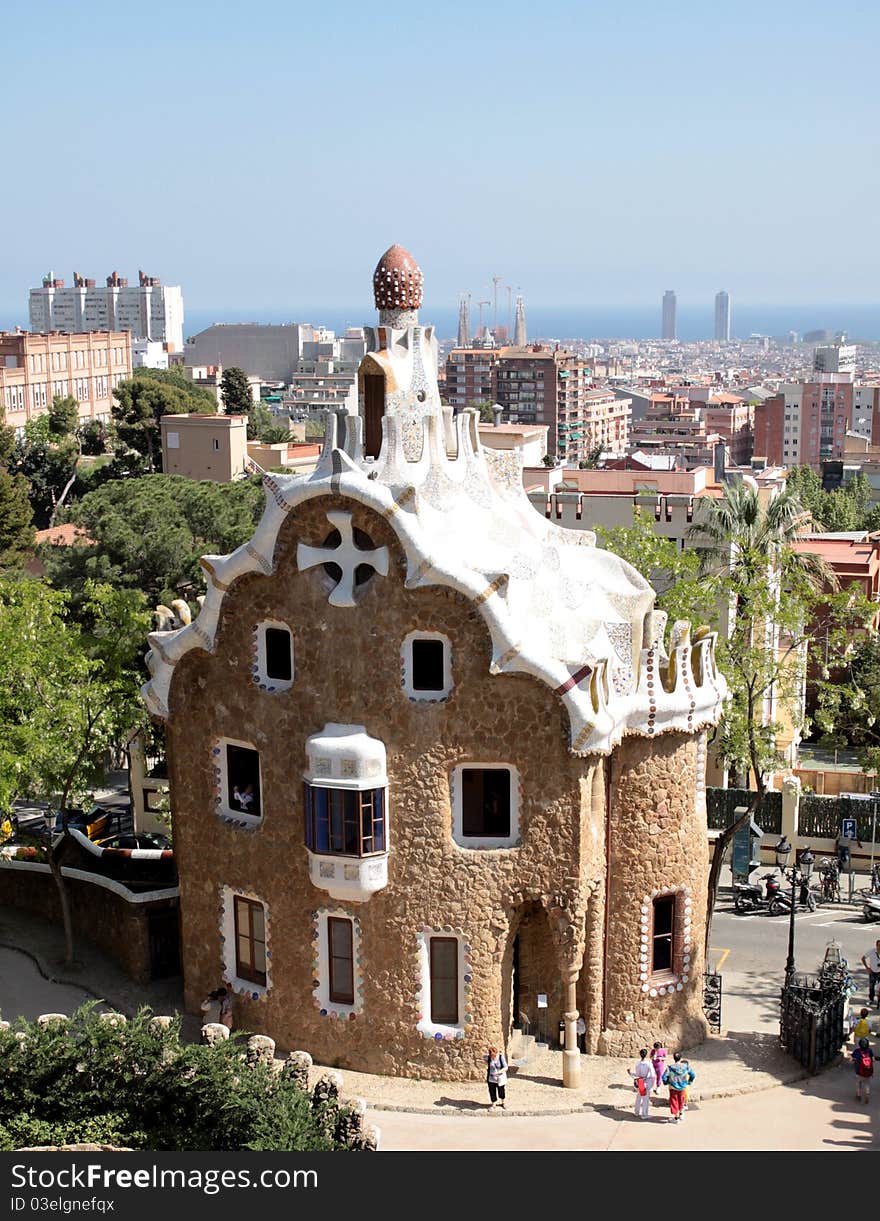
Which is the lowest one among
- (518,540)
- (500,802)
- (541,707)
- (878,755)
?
(878,755)

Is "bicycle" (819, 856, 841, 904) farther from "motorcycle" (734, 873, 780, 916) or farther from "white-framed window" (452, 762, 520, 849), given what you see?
"white-framed window" (452, 762, 520, 849)

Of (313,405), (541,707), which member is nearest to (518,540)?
(541,707)

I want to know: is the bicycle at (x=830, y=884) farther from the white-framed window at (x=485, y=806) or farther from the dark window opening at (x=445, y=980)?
the dark window opening at (x=445, y=980)

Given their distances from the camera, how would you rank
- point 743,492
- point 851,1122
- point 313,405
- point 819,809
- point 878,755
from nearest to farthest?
point 851,1122, point 878,755, point 819,809, point 743,492, point 313,405

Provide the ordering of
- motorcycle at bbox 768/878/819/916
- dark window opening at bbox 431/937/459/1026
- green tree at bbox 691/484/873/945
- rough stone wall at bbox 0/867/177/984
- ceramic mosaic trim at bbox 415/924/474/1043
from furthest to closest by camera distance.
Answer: motorcycle at bbox 768/878/819/916, green tree at bbox 691/484/873/945, rough stone wall at bbox 0/867/177/984, dark window opening at bbox 431/937/459/1026, ceramic mosaic trim at bbox 415/924/474/1043

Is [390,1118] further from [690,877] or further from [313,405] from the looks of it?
[313,405]

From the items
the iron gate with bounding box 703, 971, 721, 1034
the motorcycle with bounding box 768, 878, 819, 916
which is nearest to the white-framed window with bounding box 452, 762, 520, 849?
the iron gate with bounding box 703, 971, 721, 1034

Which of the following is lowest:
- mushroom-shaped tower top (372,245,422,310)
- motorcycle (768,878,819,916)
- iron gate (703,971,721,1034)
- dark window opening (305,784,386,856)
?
motorcycle (768,878,819,916)

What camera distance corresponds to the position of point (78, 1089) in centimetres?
2280

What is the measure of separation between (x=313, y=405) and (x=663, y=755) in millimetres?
162038

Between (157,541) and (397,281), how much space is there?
2277 centimetres

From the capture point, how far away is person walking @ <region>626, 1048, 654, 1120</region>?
23766 millimetres

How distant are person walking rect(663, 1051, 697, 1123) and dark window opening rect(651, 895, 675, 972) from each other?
105 inches

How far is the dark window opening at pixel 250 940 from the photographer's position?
26594 mm
